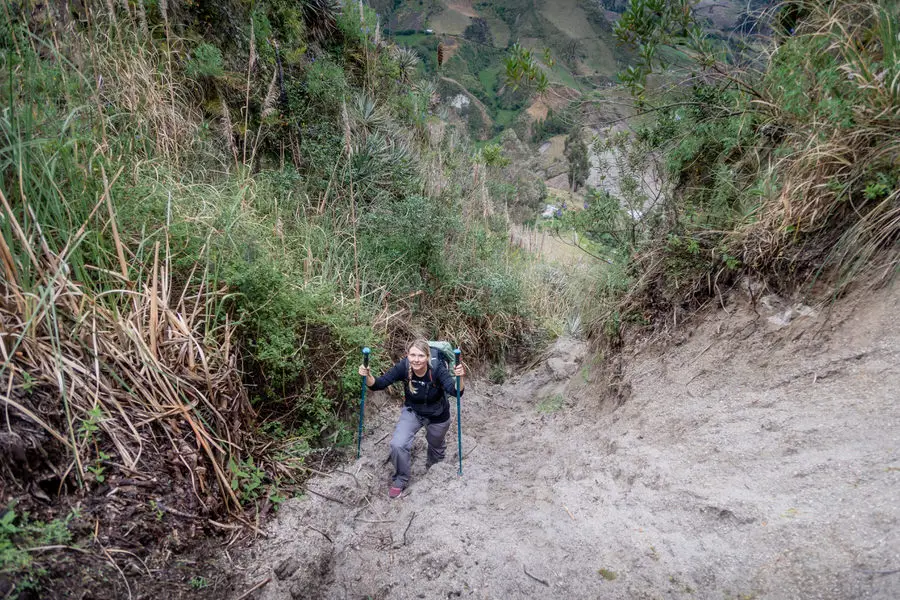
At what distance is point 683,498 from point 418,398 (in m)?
2.27

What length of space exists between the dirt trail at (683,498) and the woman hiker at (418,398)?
9.7 inches

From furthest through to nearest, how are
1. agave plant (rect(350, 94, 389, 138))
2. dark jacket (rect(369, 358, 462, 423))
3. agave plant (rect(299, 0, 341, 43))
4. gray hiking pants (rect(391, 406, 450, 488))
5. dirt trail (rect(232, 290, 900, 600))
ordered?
agave plant (rect(299, 0, 341, 43)), agave plant (rect(350, 94, 389, 138)), dark jacket (rect(369, 358, 462, 423)), gray hiking pants (rect(391, 406, 450, 488)), dirt trail (rect(232, 290, 900, 600))

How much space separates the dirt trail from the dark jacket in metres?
0.59

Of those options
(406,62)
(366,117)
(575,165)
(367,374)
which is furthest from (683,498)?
(575,165)

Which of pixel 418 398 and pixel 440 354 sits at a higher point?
pixel 440 354

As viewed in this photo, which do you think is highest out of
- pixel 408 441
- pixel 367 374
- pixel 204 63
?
pixel 204 63

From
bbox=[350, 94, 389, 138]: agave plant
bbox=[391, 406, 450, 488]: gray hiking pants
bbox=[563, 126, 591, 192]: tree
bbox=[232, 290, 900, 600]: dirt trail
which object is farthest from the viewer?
bbox=[563, 126, 591, 192]: tree

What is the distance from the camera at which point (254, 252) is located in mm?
4008

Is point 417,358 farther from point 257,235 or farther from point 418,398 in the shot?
point 257,235

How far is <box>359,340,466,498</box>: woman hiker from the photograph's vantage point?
4.13m

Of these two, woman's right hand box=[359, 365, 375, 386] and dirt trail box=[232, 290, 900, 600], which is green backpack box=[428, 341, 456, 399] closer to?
woman's right hand box=[359, 365, 375, 386]

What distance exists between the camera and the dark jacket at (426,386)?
170 inches

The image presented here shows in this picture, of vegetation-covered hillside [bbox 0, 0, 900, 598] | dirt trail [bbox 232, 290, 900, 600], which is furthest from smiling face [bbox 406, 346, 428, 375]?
dirt trail [bbox 232, 290, 900, 600]

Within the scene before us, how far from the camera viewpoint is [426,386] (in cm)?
431
